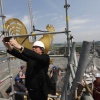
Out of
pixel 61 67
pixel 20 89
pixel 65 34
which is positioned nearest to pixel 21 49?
pixel 65 34

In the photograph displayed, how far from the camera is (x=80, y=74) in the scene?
2.17 meters

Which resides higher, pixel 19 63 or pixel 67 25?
pixel 67 25

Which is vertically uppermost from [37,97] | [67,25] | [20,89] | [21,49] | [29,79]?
[67,25]

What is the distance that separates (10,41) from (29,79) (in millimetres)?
1073

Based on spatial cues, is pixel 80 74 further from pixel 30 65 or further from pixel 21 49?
pixel 30 65

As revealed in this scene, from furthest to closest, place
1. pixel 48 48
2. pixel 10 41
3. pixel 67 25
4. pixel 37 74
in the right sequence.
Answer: pixel 48 48 < pixel 67 25 < pixel 37 74 < pixel 10 41

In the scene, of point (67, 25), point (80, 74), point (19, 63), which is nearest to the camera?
point (80, 74)

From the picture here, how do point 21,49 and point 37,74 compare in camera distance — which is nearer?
point 21,49

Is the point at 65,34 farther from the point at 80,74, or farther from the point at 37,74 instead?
the point at 80,74

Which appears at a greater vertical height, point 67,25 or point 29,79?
point 67,25

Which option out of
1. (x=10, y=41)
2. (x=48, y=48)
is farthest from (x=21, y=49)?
(x=48, y=48)

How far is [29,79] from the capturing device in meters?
3.53

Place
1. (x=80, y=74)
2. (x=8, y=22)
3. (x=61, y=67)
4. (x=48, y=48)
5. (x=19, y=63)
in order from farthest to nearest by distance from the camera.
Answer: (x=61, y=67) → (x=19, y=63) → (x=48, y=48) → (x=8, y=22) → (x=80, y=74)

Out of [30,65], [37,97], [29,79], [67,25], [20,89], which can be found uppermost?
[67,25]
